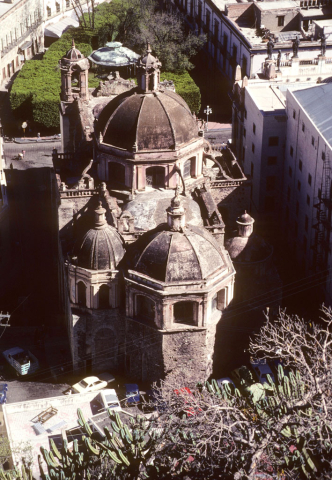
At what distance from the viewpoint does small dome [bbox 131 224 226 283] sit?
209ft

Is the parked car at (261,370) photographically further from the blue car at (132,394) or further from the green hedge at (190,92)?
the green hedge at (190,92)

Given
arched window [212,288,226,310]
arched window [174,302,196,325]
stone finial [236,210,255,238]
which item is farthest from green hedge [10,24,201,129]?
arched window [174,302,196,325]

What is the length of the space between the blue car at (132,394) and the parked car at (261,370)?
9774 mm

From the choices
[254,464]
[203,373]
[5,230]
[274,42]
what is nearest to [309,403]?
[254,464]

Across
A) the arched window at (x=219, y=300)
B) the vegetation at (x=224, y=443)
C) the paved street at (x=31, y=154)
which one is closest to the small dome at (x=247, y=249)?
the arched window at (x=219, y=300)

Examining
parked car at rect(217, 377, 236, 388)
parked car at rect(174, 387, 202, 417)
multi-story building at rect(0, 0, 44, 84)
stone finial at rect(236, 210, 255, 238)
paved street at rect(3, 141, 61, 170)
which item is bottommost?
parked car at rect(217, 377, 236, 388)

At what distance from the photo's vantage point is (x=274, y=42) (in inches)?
4341

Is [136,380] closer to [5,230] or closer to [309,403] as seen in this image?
[309,403]

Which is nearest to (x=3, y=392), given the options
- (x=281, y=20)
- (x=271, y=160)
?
(x=271, y=160)

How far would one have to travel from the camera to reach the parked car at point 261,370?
2731 inches

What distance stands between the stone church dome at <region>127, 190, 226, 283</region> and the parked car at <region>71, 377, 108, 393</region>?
10.6 metres

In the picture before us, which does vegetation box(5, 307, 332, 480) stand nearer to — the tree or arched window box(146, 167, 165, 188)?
arched window box(146, 167, 165, 188)

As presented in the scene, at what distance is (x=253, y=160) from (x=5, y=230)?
28077mm

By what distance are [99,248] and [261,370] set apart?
17083 mm
